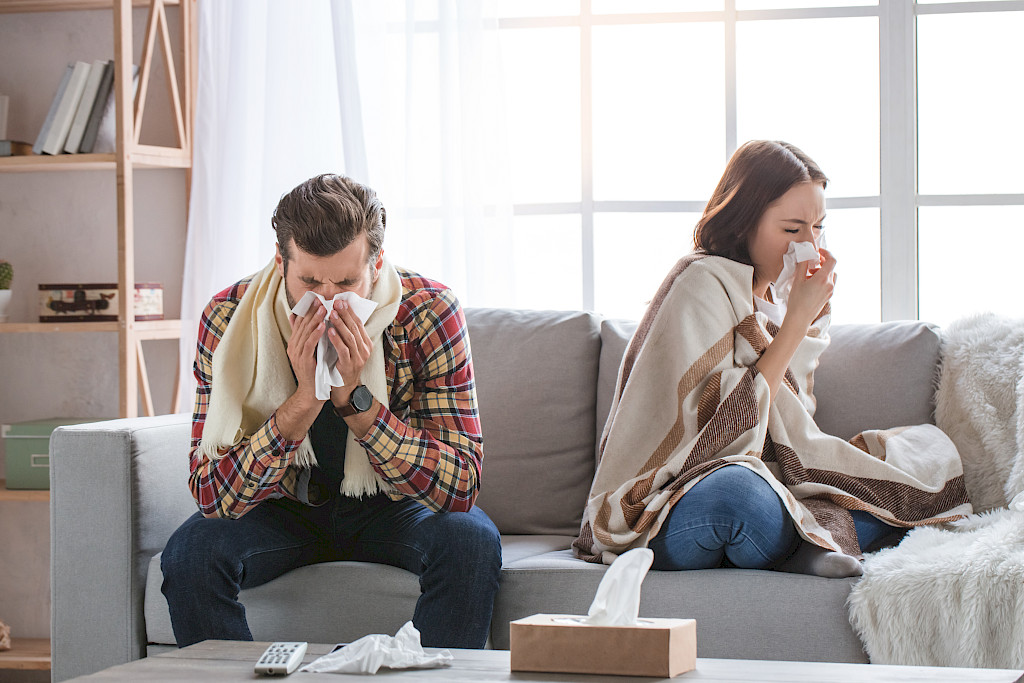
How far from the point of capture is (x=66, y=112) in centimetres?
265

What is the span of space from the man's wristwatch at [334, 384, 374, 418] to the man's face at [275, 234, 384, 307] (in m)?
0.16

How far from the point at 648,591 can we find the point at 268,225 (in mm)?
1530

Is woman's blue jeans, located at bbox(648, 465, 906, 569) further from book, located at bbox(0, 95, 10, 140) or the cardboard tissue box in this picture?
book, located at bbox(0, 95, 10, 140)

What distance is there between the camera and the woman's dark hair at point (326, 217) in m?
1.62

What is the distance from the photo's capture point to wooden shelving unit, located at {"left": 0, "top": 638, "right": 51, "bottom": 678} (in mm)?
2549

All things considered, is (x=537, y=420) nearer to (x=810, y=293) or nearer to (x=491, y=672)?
(x=810, y=293)

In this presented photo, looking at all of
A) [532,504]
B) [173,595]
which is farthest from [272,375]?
[532,504]

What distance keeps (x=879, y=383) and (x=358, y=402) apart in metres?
1.07

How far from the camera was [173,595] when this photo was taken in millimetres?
1661

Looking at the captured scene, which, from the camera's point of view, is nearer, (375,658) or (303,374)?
(375,658)

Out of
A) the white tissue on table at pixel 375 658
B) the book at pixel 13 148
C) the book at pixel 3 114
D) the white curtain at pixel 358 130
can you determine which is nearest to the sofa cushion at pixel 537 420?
the white curtain at pixel 358 130

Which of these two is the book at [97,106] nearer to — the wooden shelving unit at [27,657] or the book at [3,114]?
the book at [3,114]

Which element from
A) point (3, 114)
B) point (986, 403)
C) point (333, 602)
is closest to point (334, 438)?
point (333, 602)

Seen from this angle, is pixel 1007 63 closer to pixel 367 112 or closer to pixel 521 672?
pixel 367 112
